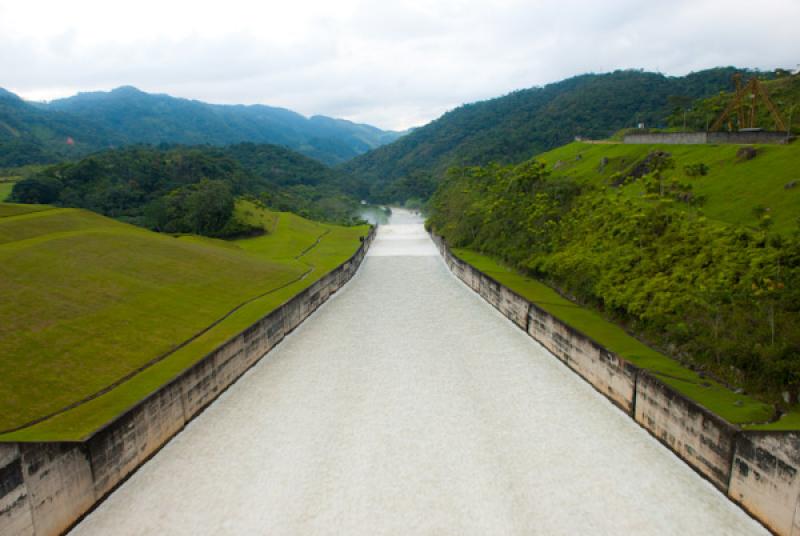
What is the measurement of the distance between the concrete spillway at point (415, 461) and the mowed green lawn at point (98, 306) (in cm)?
239

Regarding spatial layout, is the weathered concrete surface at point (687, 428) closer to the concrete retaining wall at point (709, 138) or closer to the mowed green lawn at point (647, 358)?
the mowed green lawn at point (647, 358)

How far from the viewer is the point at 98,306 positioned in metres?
20.2

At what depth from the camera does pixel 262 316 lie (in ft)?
72.7

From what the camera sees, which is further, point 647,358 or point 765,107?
point 765,107

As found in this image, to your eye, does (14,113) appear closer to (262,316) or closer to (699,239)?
(262,316)

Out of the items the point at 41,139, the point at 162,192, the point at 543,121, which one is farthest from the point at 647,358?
the point at 41,139

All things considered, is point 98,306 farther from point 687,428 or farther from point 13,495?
point 687,428

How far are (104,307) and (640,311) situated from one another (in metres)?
19.8

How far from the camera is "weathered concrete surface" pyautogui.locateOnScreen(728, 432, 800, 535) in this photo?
389 inches

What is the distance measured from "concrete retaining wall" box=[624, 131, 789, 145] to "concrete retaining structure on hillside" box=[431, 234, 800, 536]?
826 inches

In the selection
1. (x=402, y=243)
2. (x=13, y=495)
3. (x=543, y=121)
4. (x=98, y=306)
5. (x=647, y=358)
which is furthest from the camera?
(x=543, y=121)

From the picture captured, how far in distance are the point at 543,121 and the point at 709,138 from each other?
89920 mm

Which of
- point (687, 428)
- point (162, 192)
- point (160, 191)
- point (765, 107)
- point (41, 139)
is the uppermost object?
point (41, 139)

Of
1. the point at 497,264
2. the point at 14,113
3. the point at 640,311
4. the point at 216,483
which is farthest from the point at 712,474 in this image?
the point at 14,113
